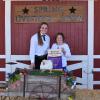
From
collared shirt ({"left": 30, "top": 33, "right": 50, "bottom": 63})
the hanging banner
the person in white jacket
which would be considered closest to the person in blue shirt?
collared shirt ({"left": 30, "top": 33, "right": 50, "bottom": 63})

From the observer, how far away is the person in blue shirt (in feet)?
34.2

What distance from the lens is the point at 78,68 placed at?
11.0 meters

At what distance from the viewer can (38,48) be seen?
34.4 feet

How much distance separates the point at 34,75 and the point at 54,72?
399 mm

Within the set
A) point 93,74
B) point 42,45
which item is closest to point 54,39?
point 42,45

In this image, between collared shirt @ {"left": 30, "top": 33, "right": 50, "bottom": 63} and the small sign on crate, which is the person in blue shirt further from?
the small sign on crate

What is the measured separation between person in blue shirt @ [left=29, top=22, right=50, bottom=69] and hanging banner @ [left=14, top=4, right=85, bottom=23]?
17.2 inches

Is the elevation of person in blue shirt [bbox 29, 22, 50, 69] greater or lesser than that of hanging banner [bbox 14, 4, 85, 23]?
lesser

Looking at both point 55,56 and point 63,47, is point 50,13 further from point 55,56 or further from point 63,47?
point 55,56

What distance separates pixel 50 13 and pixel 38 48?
0.88 metres

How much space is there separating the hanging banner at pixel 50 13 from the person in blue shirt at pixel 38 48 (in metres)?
0.44

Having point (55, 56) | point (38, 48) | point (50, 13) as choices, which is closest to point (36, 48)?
point (38, 48)

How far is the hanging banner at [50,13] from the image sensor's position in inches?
426

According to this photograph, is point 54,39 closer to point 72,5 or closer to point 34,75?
point 72,5
